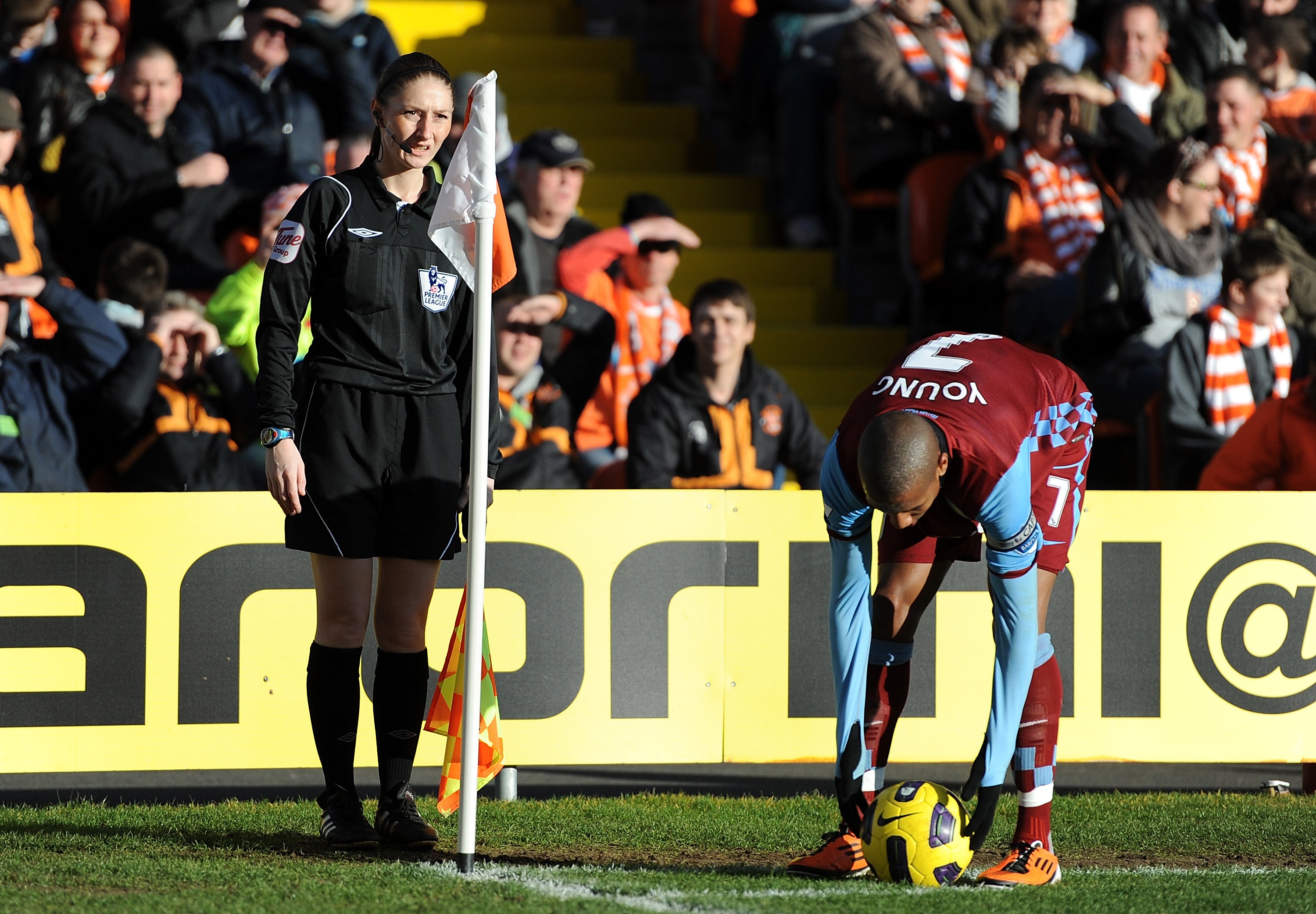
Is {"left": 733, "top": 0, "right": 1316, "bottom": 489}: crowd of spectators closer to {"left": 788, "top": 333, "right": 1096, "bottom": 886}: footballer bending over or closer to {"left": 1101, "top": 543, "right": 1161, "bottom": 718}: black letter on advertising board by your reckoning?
{"left": 1101, "top": 543, "right": 1161, "bottom": 718}: black letter on advertising board

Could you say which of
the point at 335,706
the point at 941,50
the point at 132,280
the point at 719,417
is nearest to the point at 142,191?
the point at 132,280

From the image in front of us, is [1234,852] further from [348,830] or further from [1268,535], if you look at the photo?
[348,830]

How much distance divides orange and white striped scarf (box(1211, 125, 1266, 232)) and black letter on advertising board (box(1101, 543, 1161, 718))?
4.20 metres

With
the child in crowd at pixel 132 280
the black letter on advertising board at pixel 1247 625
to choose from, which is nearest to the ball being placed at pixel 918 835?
the black letter on advertising board at pixel 1247 625

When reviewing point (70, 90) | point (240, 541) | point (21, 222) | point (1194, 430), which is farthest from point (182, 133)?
point (1194, 430)

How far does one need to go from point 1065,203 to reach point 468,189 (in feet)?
18.8

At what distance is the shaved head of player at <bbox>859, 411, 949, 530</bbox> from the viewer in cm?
404

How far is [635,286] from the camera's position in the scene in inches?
348

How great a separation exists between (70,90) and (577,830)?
5723mm

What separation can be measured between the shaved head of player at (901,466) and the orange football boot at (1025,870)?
1147mm

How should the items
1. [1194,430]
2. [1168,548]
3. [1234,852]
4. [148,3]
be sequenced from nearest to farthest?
[1234,852]
[1168,548]
[1194,430]
[148,3]

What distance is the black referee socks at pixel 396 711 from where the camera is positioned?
198 inches

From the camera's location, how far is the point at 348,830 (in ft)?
16.3

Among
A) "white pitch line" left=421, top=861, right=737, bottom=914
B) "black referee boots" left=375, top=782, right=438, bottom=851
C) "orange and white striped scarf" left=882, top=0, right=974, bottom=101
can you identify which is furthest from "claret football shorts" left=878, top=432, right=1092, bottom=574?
"orange and white striped scarf" left=882, top=0, right=974, bottom=101
